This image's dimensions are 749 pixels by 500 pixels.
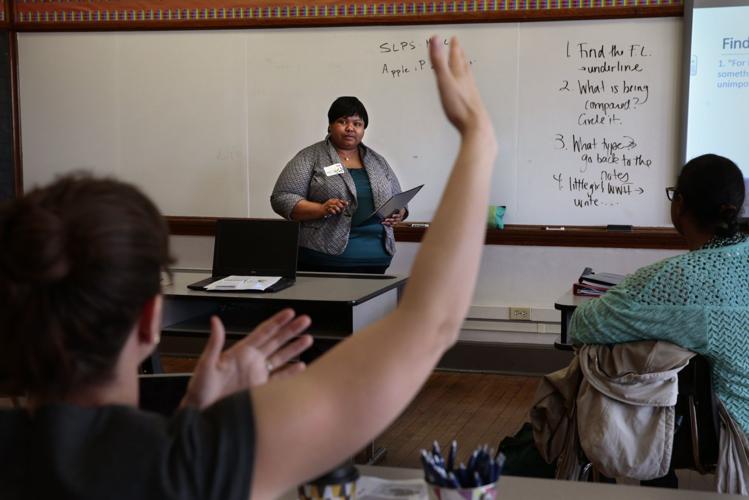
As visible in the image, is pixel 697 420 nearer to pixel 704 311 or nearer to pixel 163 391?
pixel 704 311

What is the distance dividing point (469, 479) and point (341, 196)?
3.63 metres

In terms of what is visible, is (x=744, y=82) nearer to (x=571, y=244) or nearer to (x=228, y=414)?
(x=571, y=244)

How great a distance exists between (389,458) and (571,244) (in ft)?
6.11

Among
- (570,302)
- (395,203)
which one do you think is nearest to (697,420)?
(570,302)

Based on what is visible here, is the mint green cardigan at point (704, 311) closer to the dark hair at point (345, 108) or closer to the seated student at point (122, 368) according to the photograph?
the seated student at point (122, 368)

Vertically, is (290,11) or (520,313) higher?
(290,11)

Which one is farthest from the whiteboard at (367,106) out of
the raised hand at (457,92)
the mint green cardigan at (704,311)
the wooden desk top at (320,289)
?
the raised hand at (457,92)

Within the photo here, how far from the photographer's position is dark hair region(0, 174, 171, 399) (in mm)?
818

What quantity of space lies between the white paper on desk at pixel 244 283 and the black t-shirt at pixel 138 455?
2770mm

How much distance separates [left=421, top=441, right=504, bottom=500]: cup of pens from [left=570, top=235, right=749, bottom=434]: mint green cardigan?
1.43 metres

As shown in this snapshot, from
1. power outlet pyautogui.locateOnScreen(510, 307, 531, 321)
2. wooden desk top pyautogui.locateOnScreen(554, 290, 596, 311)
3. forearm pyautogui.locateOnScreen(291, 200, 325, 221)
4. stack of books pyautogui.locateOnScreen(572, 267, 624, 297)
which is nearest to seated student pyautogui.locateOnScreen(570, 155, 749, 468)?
wooden desk top pyautogui.locateOnScreen(554, 290, 596, 311)

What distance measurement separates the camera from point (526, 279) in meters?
5.30

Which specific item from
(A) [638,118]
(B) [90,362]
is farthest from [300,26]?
(B) [90,362]

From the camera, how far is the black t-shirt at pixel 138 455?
82 cm
